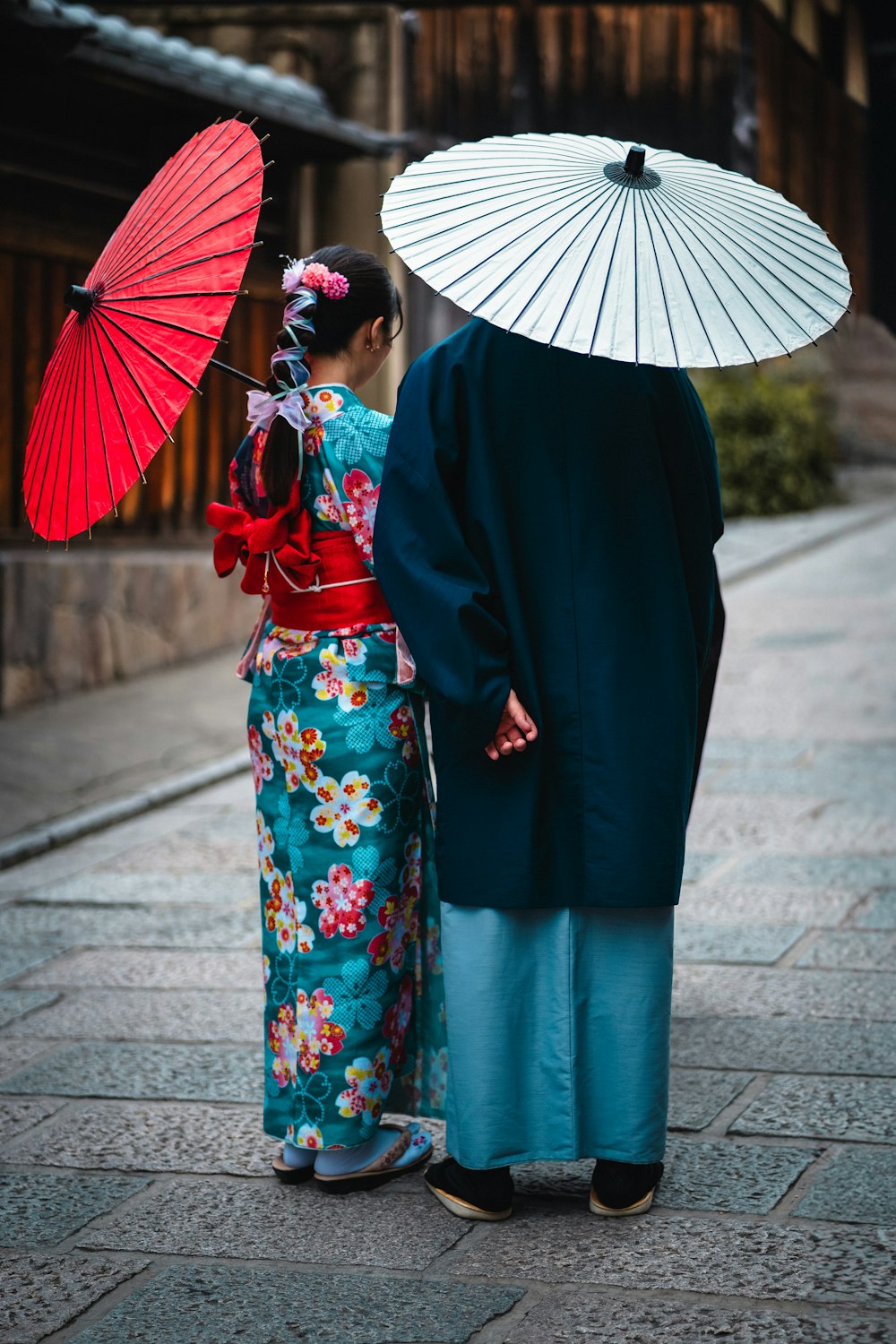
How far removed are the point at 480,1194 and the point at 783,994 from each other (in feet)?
5.16

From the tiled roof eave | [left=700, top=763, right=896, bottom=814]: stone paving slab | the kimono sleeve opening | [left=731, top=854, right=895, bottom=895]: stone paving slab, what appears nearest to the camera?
the kimono sleeve opening

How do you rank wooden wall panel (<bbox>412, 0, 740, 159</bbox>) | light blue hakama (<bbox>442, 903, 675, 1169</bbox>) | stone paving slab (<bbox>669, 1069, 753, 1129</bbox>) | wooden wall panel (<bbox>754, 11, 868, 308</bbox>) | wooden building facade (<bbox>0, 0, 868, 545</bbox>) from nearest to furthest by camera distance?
light blue hakama (<bbox>442, 903, 675, 1169</bbox>) < stone paving slab (<bbox>669, 1069, 753, 1129</bbox>) < wooden wall panel (<bbox>754, 11, 868, 308</bbox>) < wooden building facade (<bbox>0, 0, 868, 545</bbox>) < wooden wall panel (<bbox>412, 0, 740, 159</bbox>)

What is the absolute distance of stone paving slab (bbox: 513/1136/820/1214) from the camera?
2988 mm

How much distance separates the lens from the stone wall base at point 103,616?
844 centimetres

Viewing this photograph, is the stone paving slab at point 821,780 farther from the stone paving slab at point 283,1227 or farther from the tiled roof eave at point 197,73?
the tiled roof eave at point 197,73

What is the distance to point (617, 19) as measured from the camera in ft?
41.9

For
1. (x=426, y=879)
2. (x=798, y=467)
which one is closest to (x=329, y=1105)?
(x=426, y=879)

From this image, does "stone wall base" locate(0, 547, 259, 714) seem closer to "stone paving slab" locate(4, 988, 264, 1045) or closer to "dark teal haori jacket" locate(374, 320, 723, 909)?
"stone paving slab" locate(4, 988, 264, 1045)

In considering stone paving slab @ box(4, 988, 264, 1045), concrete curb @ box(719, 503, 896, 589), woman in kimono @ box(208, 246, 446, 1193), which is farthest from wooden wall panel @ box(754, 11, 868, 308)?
concrete curb @ box(719, 503, 896, 589)

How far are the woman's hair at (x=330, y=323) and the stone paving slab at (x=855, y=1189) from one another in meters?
1.73

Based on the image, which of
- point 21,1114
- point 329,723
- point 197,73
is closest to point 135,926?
point 21,1114

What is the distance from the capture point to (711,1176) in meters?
3.11

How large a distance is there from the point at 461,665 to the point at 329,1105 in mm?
975

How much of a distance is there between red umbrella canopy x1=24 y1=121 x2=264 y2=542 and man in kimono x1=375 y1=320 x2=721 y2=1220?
415 mm
